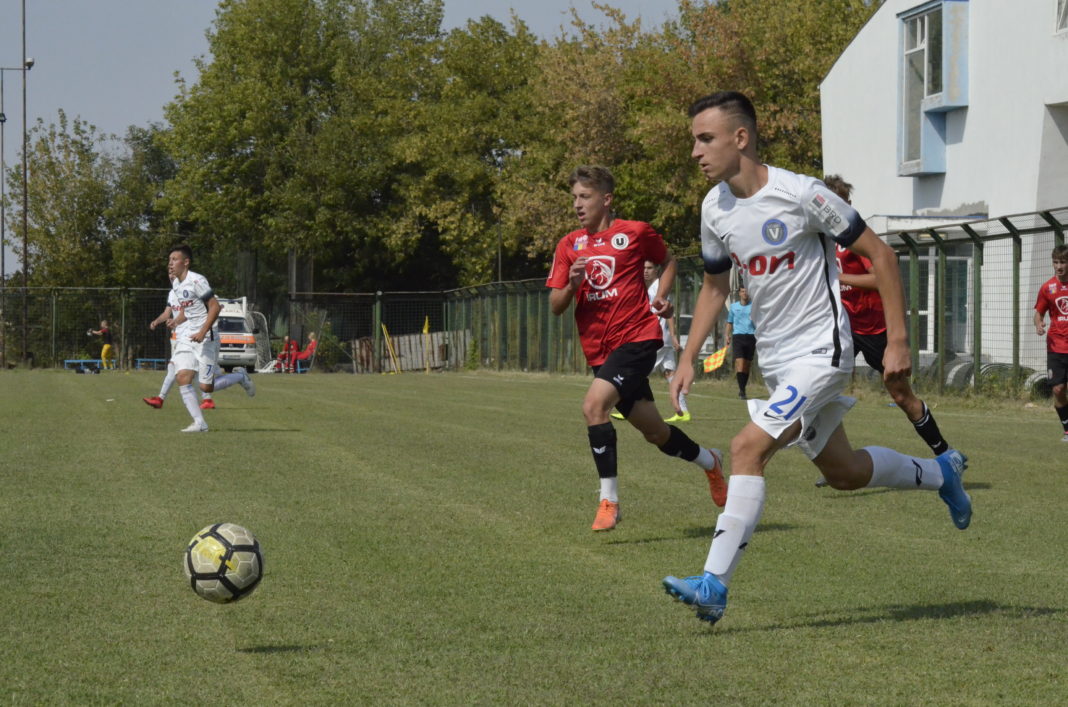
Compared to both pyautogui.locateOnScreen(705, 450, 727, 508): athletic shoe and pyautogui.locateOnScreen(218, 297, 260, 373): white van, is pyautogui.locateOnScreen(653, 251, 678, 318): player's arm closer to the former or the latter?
pyautogui.locateOnScreen(705, 450, 727, 508): athletic shoe

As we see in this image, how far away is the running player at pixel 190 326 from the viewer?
14.7m

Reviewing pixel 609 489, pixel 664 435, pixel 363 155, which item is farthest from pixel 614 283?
pixel 363 155

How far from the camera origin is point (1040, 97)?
2277 cm

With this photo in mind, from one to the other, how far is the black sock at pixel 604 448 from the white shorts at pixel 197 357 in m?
8.06

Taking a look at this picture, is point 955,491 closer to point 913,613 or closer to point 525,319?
point 913,613

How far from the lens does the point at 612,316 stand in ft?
27.1

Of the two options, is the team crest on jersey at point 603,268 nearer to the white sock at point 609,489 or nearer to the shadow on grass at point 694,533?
the white sock at point 609,489

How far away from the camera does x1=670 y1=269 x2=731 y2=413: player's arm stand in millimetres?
5617

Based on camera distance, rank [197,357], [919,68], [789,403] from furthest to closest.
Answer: [919,68], [197,357], [789,403]

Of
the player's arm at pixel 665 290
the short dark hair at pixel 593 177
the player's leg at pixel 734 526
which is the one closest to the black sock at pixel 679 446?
the player's arm at pixel 665 290

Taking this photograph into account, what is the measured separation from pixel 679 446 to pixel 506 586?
7.47 feet

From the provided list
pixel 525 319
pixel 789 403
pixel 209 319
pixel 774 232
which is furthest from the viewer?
pixel 525 319

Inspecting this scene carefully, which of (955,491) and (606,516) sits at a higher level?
(955,491)

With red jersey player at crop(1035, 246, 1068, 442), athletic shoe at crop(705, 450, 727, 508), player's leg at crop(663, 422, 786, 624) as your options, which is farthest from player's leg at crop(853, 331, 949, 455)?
red jersey player at crop(1035, 246, 1068, 442)
